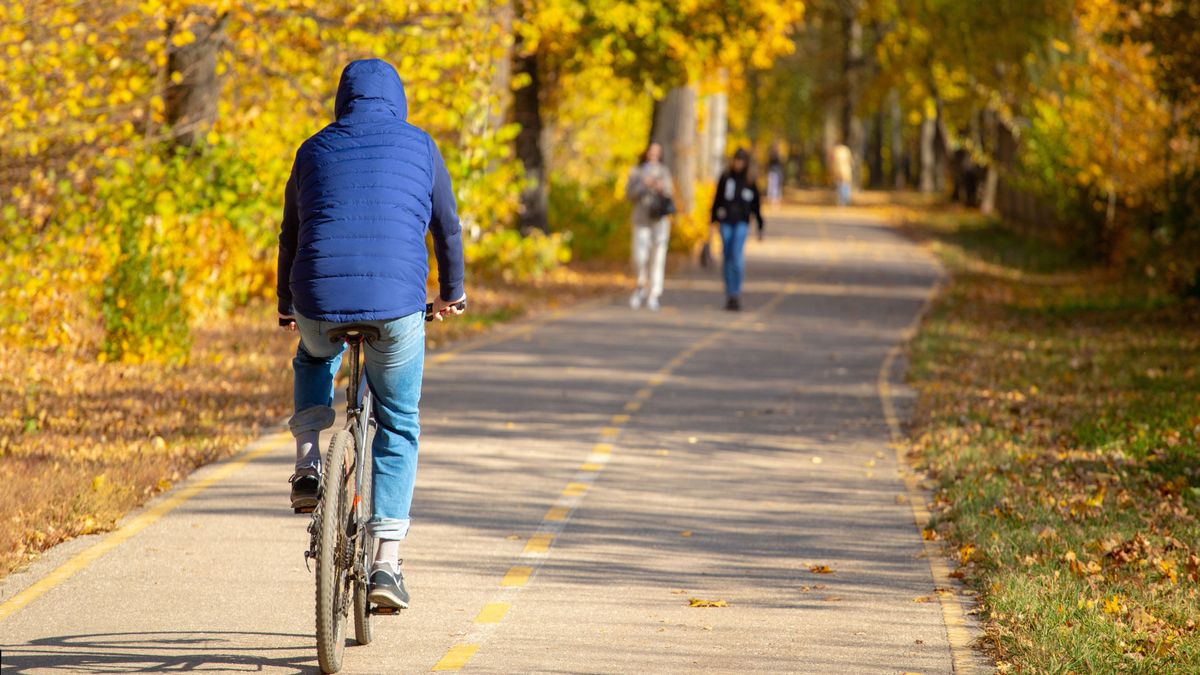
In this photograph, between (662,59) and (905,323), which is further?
(662,59)

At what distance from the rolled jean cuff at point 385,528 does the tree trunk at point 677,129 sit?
27.4 metres

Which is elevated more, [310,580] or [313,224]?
[313,224]

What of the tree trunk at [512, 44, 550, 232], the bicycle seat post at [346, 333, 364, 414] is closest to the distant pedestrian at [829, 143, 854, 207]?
the tree trunk at [512, 44, 550, 232]

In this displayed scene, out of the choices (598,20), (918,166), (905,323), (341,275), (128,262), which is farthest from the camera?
(918,166)

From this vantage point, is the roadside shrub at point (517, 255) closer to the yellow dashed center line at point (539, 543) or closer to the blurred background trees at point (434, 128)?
the blurred background trees at point (434, 128)

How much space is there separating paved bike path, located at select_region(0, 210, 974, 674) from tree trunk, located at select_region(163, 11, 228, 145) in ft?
14.2

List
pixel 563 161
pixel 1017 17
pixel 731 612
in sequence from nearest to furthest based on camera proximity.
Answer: pixel 731 612
pixel 563 161
pixel 1017 17

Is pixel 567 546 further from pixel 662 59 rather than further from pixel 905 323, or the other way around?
pixel 662 59

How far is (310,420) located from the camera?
6.69 metres

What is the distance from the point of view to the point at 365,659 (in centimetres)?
652

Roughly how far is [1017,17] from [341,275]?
42.6 m

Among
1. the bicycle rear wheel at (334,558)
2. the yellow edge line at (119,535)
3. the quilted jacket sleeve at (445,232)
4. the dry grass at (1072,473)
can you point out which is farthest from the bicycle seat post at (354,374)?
the dry grass at (1072,473)

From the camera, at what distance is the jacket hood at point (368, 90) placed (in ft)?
21.3

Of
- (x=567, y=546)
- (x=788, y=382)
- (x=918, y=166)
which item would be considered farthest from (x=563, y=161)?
(x=918, y=166)
